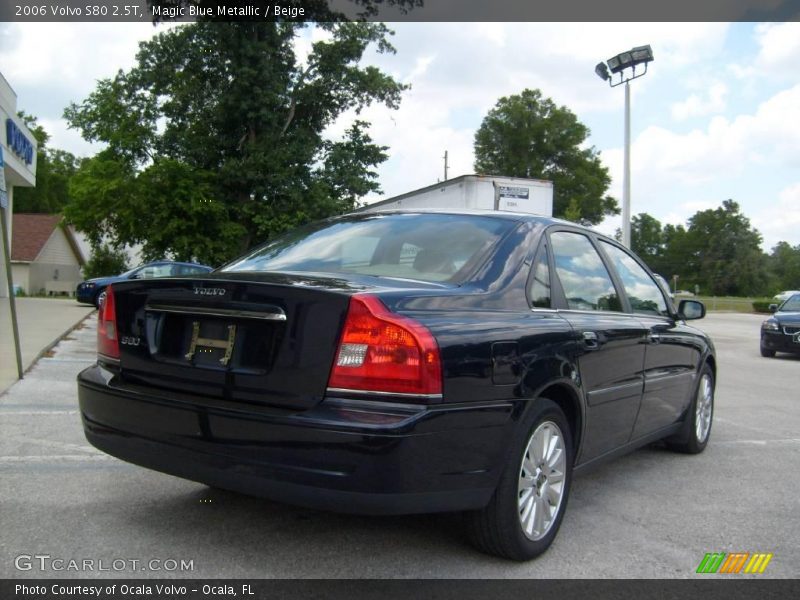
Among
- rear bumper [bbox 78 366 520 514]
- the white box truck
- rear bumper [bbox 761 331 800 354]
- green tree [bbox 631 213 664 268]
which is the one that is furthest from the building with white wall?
green tree [bbox 631 213 664 268]

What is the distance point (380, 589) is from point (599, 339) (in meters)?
1.75

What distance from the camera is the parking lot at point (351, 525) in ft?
10.5

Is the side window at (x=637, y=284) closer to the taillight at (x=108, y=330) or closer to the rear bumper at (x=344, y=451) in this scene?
the rear bumper at (x=344, y=451)

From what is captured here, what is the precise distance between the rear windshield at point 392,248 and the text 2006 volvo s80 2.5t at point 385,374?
0.04 feet

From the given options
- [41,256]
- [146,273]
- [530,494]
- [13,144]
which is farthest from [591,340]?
[41,256]

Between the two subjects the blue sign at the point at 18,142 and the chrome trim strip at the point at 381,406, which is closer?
the chrome trim strip at the point at 381,406

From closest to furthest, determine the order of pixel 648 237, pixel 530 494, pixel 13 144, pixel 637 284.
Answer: pixel 530 494
pixel 637 284
pixel 13 144
pixel 648 237

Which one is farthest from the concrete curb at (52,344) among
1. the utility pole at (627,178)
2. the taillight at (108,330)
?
the utility pole at (627,178)

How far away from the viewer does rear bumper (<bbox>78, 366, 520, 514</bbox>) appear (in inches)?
108

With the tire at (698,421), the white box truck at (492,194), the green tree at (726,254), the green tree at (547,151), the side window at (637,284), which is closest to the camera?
the side window at (637,284)

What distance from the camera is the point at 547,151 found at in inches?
2522

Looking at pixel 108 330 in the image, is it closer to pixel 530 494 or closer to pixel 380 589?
pixel 380 589

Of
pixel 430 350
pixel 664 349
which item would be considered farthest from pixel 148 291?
pixel 664 349

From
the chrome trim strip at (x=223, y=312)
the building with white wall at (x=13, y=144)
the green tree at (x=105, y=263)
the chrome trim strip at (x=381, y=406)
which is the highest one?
the building with white wall at (x=13, y=144)
